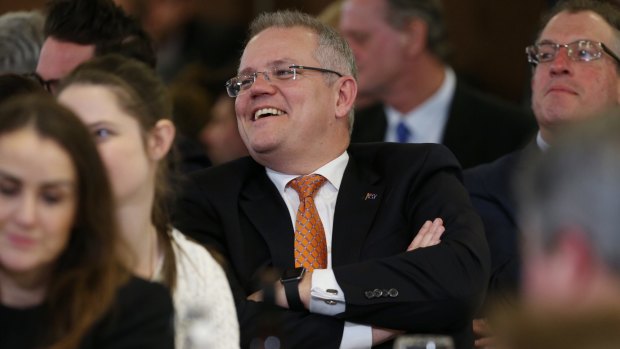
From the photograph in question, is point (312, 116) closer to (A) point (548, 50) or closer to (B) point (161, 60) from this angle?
(A) point (548, 50)

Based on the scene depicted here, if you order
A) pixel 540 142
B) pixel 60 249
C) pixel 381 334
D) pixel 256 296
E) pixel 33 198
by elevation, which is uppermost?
pixel 33 198

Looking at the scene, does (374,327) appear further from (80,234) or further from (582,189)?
(582,189)

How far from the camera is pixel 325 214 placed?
3320 mm

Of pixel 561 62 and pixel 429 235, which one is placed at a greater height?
pixel 561 62

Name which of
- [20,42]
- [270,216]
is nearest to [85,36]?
[20,42]

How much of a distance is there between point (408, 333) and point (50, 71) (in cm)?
143

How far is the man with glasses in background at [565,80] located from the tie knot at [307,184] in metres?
0.63

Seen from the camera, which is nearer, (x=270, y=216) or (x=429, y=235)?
(x=429, y=235)

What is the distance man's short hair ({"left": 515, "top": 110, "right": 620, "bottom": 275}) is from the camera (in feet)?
4.62

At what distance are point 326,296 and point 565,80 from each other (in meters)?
1.27

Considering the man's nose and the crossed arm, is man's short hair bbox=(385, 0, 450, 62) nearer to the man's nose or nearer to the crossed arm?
the man's nose

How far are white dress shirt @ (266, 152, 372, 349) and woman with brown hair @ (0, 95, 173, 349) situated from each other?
2.60 feet

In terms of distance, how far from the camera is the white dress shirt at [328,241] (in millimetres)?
3018

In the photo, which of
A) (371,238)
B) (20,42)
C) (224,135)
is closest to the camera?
(371,238)
